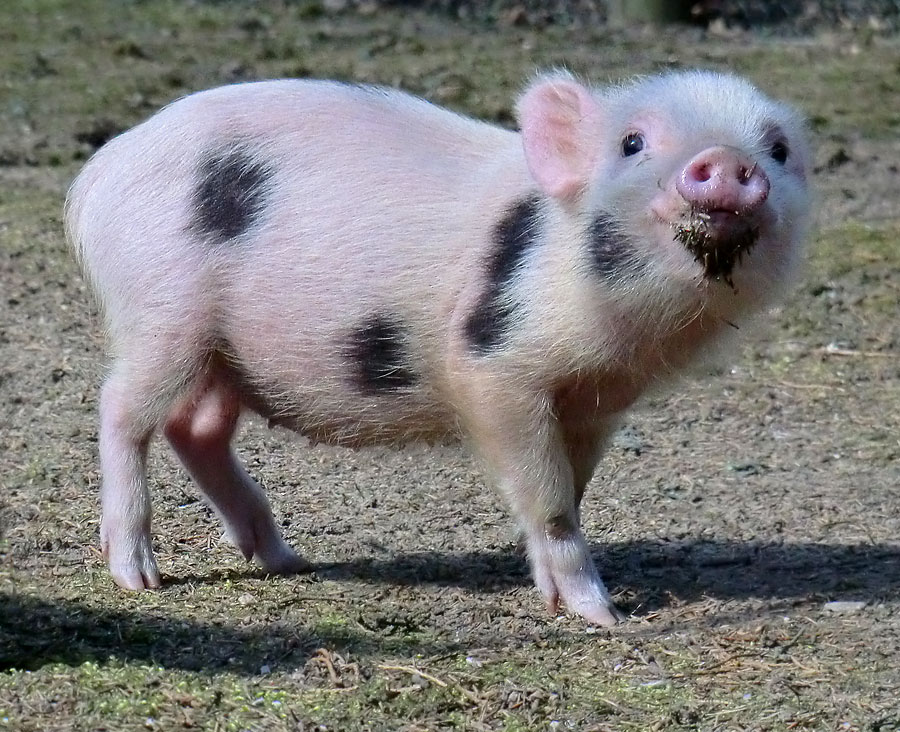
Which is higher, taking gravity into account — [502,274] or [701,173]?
[701,173]

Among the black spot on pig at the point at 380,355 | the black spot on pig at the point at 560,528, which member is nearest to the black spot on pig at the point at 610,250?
the black spot on pig at the point at 380,355

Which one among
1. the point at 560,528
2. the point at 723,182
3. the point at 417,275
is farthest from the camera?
the point at 560,528

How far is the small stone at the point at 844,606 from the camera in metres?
4.26

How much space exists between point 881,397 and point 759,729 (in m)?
2.87

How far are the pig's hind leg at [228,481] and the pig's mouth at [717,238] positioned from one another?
1529 mm

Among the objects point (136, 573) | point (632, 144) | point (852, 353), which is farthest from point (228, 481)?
point (852, 353)

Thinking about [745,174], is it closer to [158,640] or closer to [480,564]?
[480,564]

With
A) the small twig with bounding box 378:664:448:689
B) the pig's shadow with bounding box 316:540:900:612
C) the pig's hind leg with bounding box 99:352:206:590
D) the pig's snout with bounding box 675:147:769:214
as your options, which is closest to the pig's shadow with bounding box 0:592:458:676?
the small twig with bounding box 378:664:448:689

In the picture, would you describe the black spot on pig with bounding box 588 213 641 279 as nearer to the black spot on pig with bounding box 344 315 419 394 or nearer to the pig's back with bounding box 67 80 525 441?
the pig's back with bounding box 67 80 525 441

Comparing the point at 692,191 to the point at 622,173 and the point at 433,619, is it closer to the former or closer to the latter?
the point at 622,173

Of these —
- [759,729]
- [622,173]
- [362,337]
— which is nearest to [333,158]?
[362,337]

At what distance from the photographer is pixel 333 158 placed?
4309 mm

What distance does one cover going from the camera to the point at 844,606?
4293mm

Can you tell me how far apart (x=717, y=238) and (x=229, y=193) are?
1.39 m
